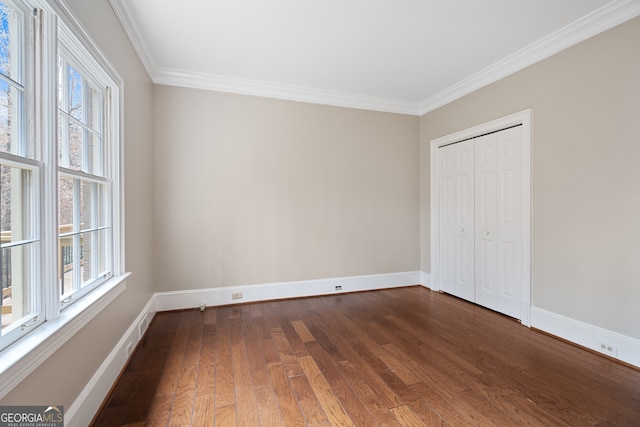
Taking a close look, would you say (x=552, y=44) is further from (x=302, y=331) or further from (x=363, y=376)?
(x=302, y=331)

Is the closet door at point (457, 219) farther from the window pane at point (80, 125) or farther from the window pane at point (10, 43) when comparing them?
the window pane at point (10, 43)

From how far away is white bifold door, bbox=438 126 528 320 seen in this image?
3.13 meters

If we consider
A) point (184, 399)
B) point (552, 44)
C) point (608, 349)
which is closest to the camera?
point (184, 399)

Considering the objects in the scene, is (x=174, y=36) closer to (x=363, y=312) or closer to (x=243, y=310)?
(x=243, y=310)

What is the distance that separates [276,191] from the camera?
3.78 meters

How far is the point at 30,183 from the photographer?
127 centimetres

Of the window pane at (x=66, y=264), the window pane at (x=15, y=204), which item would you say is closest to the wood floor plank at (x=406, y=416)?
the window pane at (x=66, y=264)

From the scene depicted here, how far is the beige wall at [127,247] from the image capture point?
129 centimetres

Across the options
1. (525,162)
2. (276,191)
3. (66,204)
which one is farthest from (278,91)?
(525,162)

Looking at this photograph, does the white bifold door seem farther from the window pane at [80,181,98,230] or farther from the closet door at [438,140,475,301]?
the window pane at [80,181,98,230]

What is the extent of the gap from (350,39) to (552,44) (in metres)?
1.95

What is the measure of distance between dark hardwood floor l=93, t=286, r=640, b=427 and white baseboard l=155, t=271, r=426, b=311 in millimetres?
258

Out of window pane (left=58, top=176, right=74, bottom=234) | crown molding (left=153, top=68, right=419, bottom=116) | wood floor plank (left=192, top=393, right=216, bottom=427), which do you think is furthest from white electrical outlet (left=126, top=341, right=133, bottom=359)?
crown molding (left=153, top=68, right=419, bottom=116)

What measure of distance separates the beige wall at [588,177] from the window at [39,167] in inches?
151
